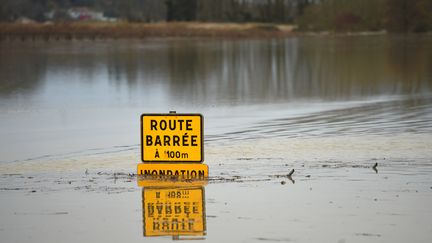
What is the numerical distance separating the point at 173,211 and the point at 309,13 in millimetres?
115735

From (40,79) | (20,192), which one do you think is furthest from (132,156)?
(40,79)

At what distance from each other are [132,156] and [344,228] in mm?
6577

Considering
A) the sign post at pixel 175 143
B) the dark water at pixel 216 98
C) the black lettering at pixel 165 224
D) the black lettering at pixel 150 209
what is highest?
the sign post at pixel 175 143

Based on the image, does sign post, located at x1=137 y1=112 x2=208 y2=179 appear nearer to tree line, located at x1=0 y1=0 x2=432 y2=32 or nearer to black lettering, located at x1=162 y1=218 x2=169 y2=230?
black lettering, located at x1=162 y1=218 x2=169 y2=230

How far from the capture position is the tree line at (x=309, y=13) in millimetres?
112438

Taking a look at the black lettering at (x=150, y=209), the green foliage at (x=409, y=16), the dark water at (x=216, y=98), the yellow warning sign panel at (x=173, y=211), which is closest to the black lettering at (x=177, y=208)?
the yellow warning sign panel at (x=173, y=211)

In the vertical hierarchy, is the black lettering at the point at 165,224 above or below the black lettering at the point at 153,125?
below

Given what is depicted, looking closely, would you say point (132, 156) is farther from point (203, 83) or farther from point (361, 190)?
point (203, 83)

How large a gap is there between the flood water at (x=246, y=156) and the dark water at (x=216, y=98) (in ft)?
0.19

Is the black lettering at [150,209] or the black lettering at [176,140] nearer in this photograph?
the black lettering at [150,209]

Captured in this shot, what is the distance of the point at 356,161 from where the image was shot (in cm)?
1487

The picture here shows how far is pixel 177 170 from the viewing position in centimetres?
1358

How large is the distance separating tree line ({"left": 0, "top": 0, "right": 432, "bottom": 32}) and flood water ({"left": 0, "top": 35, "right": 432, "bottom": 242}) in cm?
7806

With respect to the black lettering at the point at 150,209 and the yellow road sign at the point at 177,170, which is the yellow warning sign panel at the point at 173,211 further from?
the yellow road sign at the point at 177,170
